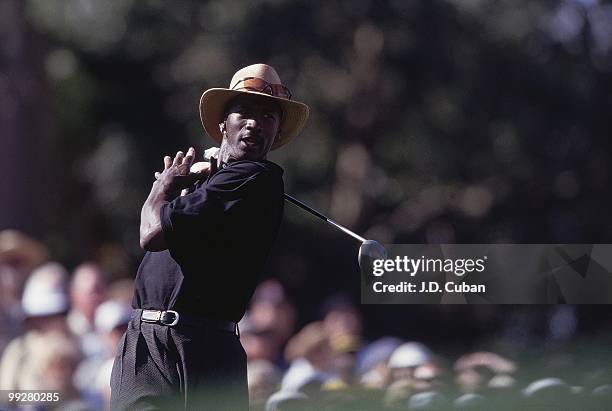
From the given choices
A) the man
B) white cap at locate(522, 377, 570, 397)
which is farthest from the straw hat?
white cap at locate(522, 377, 570, 397)

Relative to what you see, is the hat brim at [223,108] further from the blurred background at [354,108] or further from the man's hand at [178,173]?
the blurred background at [354,108]

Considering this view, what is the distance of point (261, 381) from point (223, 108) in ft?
9.08

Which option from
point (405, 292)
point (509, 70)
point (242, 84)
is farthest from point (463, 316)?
point (242, 84)

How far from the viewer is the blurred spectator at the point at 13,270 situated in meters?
5.89

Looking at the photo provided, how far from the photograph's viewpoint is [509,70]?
356 inches

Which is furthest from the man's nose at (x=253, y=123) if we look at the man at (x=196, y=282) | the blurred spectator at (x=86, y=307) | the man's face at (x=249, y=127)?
the blurred spectator at (x=86, y=307)

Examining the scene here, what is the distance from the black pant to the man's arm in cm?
23

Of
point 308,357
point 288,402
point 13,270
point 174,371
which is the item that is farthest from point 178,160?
point 13,270

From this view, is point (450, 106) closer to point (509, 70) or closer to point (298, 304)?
point (509, 70)

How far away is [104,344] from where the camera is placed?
564cm

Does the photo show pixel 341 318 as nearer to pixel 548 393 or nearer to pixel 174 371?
pixel 548 393

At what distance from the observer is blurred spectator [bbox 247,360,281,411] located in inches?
221

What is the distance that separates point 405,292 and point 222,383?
4.58 meters

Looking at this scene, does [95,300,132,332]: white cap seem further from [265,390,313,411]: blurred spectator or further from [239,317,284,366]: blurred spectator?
[265,390,313,411]: blurred spectator
